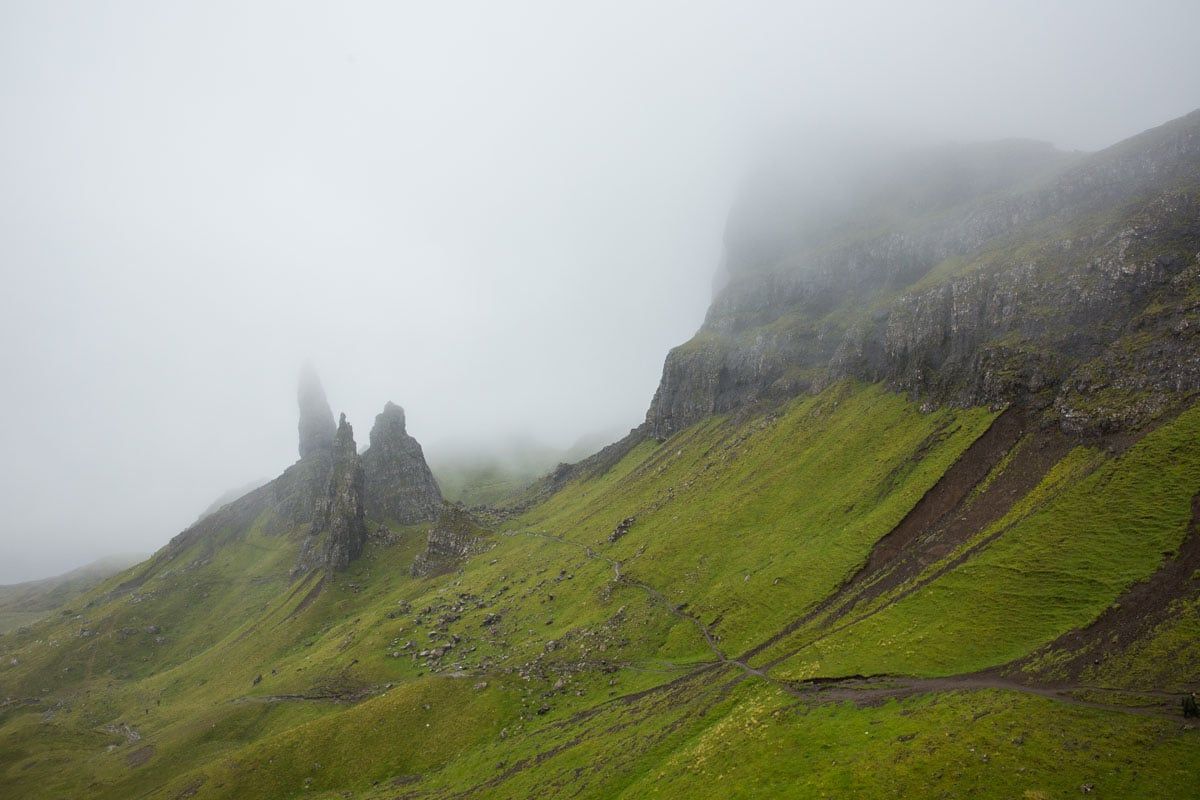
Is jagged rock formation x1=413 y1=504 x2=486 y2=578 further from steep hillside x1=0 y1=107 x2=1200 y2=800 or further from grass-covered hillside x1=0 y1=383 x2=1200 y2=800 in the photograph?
grass-covered hillside x1=0 y1=383 x2=1200 y2=800

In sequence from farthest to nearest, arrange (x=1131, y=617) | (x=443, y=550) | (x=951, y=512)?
(x=443, y=550), (x=951, y=512), (x=1131, y=617)

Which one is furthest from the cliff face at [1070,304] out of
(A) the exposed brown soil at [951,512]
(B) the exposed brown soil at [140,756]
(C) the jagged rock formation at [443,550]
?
(B) the exposed brown soil at [140,756]

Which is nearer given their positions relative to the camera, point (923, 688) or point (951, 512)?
point (923, 688)

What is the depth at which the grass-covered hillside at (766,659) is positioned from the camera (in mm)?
48875

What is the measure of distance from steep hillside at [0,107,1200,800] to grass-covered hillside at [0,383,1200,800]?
46 cm

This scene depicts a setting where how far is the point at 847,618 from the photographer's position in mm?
78812

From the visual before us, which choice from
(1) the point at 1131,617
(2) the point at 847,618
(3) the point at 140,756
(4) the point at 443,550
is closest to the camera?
(1) the point at 1131,617

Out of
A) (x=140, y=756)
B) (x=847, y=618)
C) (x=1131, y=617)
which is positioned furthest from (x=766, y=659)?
(x=140, y=756)

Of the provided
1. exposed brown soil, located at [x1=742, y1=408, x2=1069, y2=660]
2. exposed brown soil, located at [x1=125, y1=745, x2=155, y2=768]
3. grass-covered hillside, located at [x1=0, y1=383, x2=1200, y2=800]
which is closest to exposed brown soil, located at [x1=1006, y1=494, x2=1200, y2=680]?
grass-covered hillside, located at [x1=0, y1=383, x2=1200, y2=800]

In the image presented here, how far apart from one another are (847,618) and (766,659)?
45.1ft

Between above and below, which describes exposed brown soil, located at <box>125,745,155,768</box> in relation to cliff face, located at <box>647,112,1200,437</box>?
below

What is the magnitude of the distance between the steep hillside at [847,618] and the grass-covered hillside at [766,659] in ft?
1.52

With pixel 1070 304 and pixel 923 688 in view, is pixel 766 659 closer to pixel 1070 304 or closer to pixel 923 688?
pixel 923 688

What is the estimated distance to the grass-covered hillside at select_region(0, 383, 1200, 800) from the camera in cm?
4888
